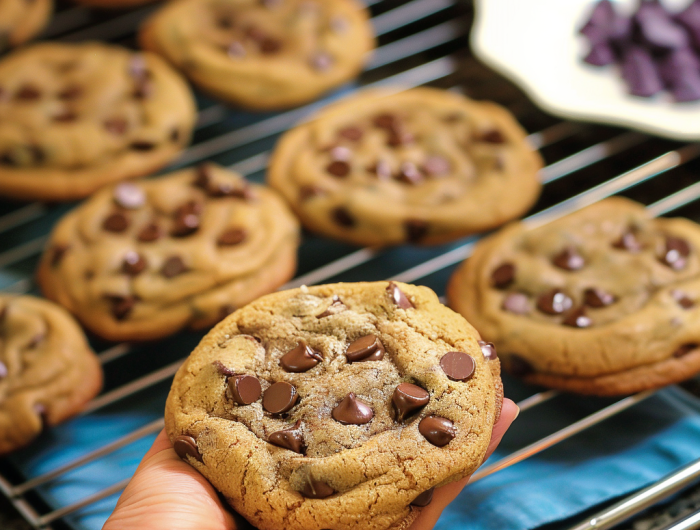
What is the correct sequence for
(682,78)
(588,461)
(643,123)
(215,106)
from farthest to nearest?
(215,106), (643,123), (682,78), (588,461)

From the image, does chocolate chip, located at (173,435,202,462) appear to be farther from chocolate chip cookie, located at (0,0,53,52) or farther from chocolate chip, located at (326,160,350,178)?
chocolate chip cookie, located at (0,0,53,52)

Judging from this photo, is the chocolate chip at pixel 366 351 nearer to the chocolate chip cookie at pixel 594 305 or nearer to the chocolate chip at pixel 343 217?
the chocolate chip cookie at pixel 594 305

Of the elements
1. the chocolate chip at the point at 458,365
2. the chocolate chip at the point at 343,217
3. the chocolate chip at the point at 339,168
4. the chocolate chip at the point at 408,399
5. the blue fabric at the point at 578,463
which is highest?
the chocolate chip at the point at 458,365

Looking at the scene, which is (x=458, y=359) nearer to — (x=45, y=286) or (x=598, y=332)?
(x=598, y=332)

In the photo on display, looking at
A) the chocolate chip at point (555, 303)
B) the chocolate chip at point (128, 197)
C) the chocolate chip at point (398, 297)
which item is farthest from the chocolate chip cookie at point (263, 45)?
the chocolate chip at point (398, 297)

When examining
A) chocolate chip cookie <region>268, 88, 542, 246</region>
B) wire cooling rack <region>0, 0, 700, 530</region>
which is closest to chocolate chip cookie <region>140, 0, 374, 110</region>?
wire cooling rack <region>0, 0, 700, 530</region>

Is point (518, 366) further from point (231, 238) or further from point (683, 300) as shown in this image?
point (231, 238)

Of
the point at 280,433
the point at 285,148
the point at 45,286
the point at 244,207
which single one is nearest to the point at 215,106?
the point at 285,148

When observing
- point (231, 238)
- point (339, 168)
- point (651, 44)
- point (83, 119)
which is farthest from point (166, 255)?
point (651, 44)
